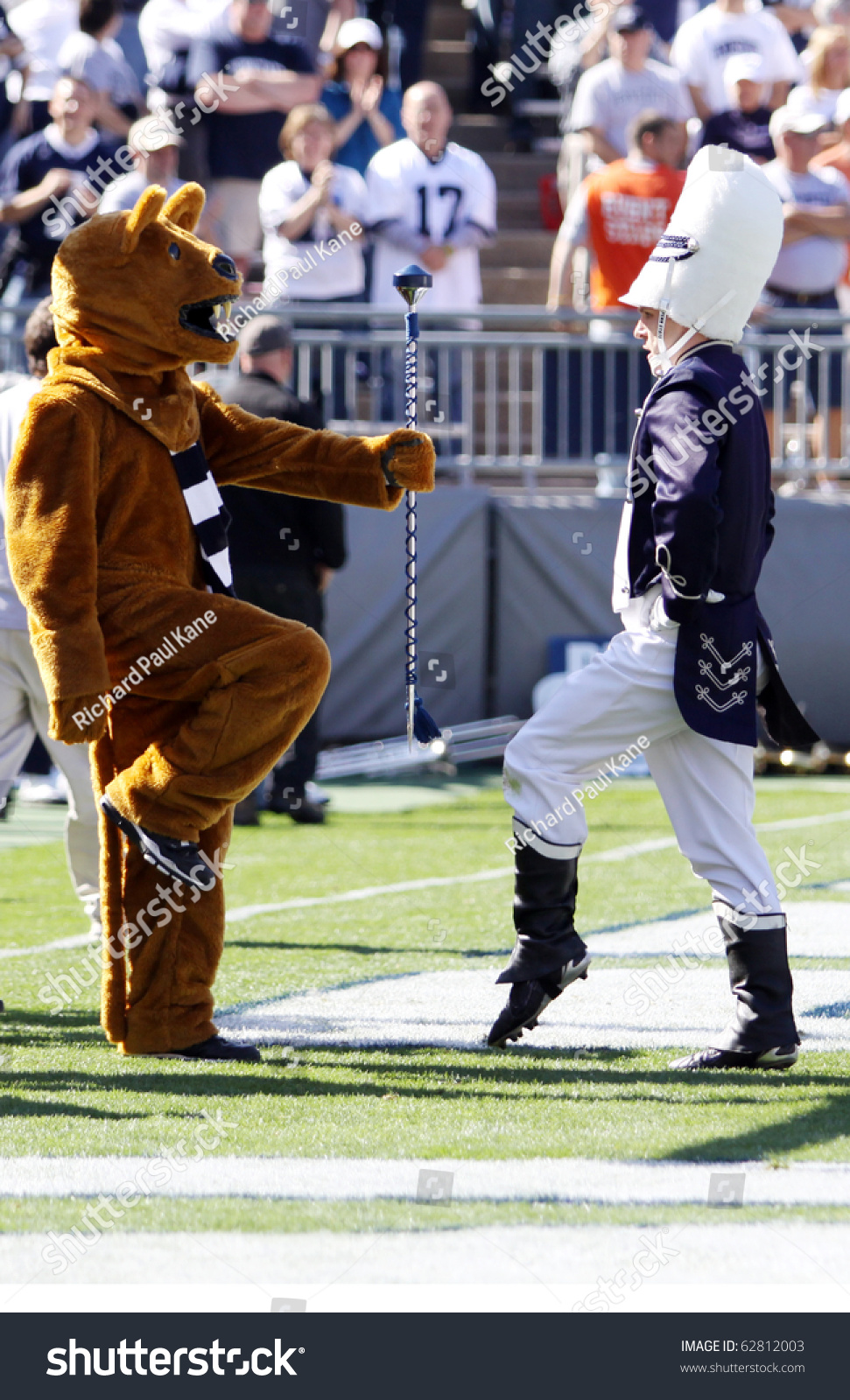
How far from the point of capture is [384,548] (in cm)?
1202

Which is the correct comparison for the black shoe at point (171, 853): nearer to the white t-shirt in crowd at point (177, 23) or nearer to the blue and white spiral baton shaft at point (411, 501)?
the blue and white spiral baton shaft at point (411, 501)

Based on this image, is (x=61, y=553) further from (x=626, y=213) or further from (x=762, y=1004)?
(x=626, y=213)

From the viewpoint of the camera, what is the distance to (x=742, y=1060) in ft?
15.1

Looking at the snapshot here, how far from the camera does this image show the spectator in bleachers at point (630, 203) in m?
11.4

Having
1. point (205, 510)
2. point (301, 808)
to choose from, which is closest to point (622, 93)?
point (301, 808)

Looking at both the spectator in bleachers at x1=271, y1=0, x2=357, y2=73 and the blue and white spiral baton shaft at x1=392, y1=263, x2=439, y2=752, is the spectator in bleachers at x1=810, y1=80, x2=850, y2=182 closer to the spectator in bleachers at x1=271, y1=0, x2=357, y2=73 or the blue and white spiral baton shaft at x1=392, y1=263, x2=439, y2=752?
the spectator in bleachers at x1=271, y1=0, x2=357, y2=73

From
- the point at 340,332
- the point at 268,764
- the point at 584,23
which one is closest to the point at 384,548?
the point at 340,332

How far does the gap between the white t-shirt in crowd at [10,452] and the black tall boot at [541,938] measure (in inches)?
74.5

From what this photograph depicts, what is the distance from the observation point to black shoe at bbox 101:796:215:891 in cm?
462

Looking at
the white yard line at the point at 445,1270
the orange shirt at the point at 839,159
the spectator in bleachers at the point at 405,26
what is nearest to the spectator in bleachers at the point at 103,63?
the spectator in bleachers at the point at 405,26

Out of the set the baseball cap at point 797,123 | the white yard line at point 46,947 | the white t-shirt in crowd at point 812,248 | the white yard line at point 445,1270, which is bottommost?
the white yard line at point 46,947

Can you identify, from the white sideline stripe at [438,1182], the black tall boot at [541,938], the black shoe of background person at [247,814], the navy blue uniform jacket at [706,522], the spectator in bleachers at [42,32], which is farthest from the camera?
the spectator in bleachers at [42,32]

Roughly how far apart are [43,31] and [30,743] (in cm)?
883

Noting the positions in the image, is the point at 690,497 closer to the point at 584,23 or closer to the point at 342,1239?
the point at 342,1239
